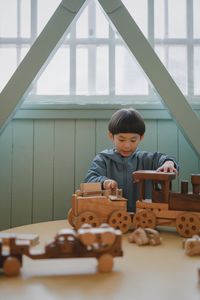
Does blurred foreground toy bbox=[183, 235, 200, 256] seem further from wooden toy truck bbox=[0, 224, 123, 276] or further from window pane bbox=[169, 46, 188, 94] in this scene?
window pane bbox=[169, 46, 188, 94]

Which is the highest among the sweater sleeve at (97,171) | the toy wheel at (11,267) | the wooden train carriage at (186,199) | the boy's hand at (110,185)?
the sweater sleeve at (97,171)

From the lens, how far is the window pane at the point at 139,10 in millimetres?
1533

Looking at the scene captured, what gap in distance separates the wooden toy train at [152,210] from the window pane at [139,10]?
2.68 feet

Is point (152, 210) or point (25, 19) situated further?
point (25, 19)

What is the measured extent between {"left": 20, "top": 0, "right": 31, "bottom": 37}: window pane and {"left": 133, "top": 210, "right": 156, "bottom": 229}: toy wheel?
0.99 metres

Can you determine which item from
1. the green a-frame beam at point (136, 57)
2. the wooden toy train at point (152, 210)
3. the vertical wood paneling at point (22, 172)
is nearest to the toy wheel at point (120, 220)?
the wooden toy train at point (152, 210)

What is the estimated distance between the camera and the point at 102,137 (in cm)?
149

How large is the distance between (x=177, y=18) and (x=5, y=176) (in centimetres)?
104

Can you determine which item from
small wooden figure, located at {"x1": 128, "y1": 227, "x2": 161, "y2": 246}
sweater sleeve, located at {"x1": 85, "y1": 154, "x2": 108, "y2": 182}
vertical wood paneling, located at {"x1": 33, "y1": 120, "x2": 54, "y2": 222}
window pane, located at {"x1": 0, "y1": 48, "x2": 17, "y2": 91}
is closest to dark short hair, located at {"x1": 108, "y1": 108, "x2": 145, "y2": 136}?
sweater sleeve, located at {"x1": 85, "y1": 154, "x2": 108, "y2": 182}

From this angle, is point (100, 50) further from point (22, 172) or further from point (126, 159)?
point (22, 172)

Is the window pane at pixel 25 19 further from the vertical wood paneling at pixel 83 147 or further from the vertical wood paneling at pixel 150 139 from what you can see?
the vertical wood paneling at pixel 150 139

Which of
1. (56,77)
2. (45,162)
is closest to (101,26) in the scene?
(56,77)

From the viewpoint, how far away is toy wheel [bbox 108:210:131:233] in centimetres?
98

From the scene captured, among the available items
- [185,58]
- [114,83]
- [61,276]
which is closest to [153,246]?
[61,276]
